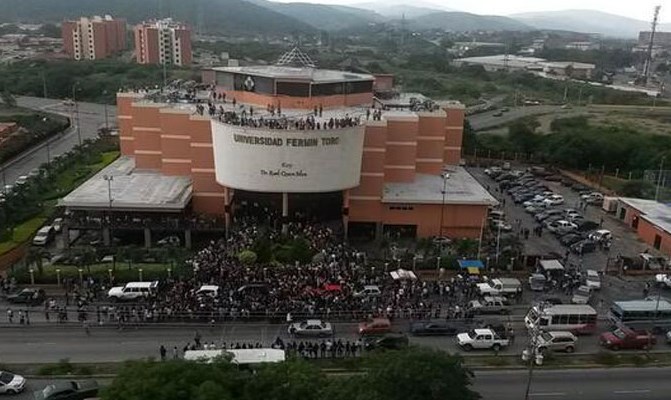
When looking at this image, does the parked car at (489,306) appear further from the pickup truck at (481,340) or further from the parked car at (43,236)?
the parked car at (43,236)

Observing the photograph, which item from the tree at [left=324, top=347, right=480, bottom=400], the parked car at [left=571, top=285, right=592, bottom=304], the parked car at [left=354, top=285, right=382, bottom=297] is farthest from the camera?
the parked car at [left=571, top=285, right=592, bottom=304]

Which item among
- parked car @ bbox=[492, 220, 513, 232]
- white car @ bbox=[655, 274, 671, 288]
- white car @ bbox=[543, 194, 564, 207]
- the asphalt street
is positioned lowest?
the asphalt street

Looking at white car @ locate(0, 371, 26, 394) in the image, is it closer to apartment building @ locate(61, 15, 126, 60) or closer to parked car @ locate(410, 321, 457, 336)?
parked car @ locate(410, 321, 457, 336)

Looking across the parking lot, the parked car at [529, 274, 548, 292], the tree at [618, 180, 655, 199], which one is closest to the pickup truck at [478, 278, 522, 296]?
the parked car at [529, 274, 548, 292]

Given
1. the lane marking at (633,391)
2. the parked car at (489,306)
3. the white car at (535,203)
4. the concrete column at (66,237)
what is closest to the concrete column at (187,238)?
the concrete column at (66,237)

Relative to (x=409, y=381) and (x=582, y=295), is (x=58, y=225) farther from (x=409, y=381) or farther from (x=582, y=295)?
(x=582, y=295)

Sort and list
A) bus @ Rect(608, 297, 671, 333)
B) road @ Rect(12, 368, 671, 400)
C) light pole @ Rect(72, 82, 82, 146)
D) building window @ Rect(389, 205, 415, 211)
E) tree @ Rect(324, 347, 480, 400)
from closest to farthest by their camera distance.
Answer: tree @ Rect(324, 347, 480, 400), road @ Rect(12, 368, 671, 400), bus @ Rect(608, 297, 671, 333), building window @ Rect(389, 205, 415, 211), light pole @ Rect(72, 82, 82, 146)

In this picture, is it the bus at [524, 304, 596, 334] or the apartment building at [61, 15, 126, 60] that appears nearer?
the bus at [524, 304, 596, 334]
